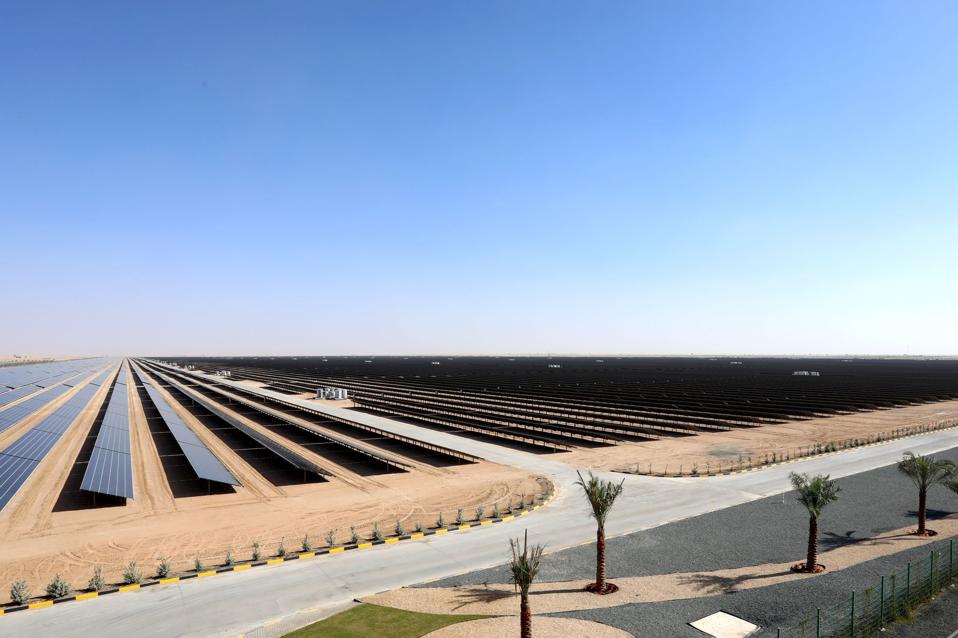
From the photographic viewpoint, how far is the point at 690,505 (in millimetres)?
30797

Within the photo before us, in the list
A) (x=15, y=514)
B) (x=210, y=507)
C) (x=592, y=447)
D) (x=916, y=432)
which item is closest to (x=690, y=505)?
(x=592, y=447)

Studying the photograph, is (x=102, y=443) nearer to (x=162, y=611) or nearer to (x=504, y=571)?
(x=162, y=611)

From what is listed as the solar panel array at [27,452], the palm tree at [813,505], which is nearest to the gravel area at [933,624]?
the palm tree at [813,505]

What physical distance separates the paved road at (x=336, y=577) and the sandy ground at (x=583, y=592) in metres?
1.74

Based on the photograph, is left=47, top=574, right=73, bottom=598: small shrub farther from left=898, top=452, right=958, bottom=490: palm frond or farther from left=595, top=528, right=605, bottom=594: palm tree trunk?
left=898, top=452, right=958, bottom=490: palm frond

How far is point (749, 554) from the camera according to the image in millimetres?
23016

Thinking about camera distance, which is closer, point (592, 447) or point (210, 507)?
point (210, 507)

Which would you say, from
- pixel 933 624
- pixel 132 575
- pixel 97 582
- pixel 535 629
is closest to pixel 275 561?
pixel 132 575

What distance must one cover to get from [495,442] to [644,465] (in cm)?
1742

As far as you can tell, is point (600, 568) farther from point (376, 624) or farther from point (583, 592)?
point (376, 624)

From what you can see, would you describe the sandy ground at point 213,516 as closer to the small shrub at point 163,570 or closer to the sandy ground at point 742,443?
the small shrub at point 163,570

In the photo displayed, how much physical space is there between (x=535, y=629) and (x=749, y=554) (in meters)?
11.9

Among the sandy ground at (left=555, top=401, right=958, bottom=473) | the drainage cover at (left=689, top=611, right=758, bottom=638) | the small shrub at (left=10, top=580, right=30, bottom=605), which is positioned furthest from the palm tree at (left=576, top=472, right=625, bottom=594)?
the sandy ground at (left=555, top=401, right=958, bottom=473)

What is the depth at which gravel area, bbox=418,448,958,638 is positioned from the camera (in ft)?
58.6
